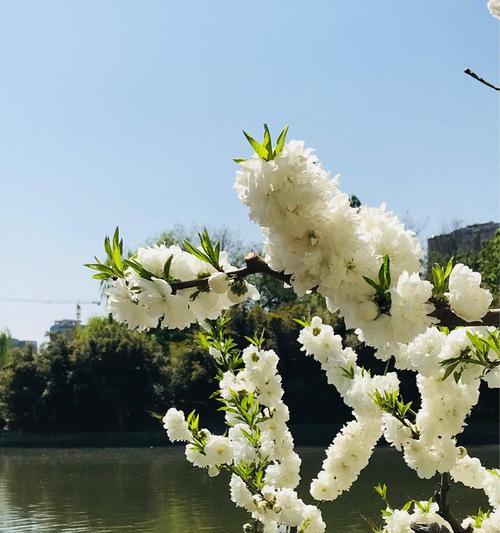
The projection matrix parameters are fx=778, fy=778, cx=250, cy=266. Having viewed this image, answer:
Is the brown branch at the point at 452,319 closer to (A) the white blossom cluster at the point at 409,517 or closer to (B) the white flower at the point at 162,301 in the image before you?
(B) the white flower at the point at 162,301

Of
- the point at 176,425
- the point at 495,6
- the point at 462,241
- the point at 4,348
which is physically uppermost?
the point at 462,241

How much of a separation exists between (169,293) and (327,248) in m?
0.27

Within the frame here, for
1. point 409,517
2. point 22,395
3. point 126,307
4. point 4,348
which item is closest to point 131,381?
point 22,395

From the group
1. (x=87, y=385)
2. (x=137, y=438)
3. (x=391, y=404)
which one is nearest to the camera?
(x=391, y=404)

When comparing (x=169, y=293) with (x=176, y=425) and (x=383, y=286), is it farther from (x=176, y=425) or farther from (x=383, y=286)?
(x=176, y=425)

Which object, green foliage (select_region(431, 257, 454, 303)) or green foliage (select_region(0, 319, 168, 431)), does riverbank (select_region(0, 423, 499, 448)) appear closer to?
green foliage (select_region(0, 319, 168, 431))

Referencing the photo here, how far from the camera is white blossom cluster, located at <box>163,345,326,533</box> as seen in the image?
10.9ft

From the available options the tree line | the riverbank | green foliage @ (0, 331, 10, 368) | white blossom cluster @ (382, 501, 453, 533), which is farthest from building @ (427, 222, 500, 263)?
white blossom cluster @ (382, 501, 453, 533)

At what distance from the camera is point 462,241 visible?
44375mm

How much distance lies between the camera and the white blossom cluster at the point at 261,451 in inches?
131

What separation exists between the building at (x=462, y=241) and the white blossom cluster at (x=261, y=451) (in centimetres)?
3363

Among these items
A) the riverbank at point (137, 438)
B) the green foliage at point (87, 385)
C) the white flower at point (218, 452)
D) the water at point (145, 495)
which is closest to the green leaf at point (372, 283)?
the white flower at point (218, 452)

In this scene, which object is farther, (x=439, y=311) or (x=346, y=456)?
(x=346, y=456)

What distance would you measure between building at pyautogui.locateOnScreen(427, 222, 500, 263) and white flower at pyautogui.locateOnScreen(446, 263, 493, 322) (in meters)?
35.8
